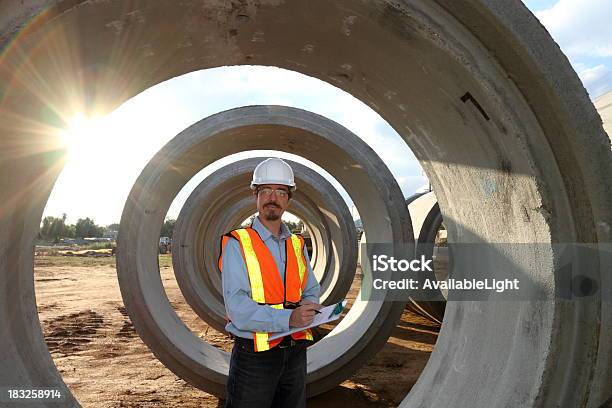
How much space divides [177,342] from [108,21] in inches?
130

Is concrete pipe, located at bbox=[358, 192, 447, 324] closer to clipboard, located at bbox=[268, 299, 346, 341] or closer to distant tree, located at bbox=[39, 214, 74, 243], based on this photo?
clipboard, located at bbox=[268, 299, 346, 341]

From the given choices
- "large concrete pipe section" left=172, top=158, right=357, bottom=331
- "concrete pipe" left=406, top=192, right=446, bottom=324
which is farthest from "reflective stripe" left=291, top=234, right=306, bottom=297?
"concrete pipe" left=406, top=192, right=446, bottom=324

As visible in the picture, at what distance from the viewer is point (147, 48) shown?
8.20ft

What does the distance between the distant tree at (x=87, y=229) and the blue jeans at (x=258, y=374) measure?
6537cm

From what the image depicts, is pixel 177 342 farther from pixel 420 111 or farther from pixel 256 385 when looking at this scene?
pixel 420 111

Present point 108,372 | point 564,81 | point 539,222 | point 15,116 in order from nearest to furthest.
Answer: point 564,81 < point 539,222 < point 15,116 < point 108,372

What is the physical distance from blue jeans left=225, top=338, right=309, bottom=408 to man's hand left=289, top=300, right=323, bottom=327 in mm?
257

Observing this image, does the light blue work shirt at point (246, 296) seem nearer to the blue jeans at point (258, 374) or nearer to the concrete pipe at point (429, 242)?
the blue jeans at point (258, 374)

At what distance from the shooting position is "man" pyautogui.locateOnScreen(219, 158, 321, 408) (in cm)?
276

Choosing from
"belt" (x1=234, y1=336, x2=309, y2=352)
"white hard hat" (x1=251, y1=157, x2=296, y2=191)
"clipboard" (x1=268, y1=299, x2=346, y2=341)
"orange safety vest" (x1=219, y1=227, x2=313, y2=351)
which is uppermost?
"white hard hat" (x1=251, y1=157, x2=296, y2=191)

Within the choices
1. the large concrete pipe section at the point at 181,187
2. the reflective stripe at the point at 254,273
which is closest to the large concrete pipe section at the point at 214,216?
the large concrete pipe section at the point at 181,187

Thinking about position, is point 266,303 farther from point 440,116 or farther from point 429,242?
point 429,242

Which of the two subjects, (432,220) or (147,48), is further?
(432,220)

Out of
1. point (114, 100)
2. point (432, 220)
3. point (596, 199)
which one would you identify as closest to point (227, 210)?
point (432, 220)
